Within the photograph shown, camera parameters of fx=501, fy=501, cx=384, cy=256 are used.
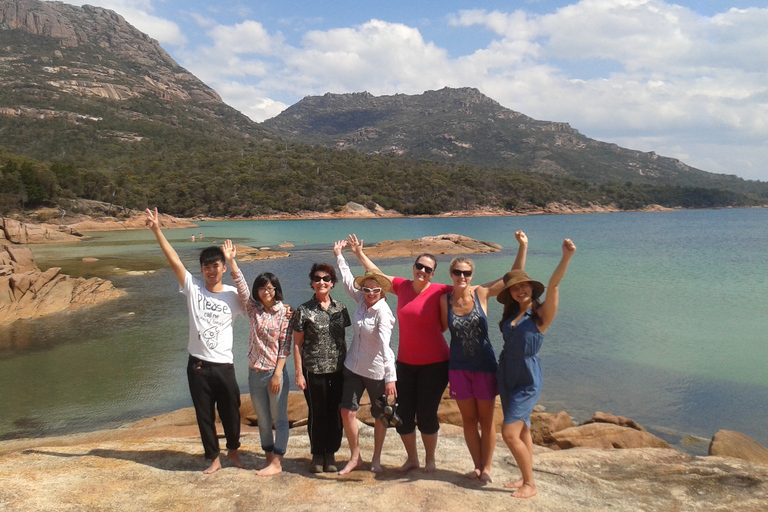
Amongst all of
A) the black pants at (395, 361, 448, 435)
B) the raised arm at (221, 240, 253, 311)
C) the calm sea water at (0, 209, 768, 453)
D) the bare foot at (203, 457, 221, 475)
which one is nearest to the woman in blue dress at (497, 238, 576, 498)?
the black pants at (395, 361, 448, 435)

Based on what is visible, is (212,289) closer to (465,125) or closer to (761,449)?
(761,449)

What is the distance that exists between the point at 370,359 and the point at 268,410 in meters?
1.03

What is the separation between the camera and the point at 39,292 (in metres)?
15.1

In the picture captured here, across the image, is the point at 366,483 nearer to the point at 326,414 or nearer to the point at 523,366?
the point at 326,414

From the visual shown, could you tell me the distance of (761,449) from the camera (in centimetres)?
575

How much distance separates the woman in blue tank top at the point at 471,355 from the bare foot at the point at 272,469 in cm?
157

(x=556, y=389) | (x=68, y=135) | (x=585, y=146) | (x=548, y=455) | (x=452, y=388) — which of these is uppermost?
(x=585, y=146)

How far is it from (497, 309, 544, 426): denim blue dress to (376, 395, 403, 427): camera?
2.73ft

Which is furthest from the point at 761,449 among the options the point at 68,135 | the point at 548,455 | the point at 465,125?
the point at 465,125

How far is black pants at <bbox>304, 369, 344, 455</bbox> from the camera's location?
4.18m

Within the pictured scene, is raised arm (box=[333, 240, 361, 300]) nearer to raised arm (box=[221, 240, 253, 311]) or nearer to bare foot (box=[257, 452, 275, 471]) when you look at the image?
raised arm (box=[221, 240, 253, 311])

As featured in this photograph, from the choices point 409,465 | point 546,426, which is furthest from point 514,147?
point 409,465

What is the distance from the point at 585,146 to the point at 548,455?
593 feet

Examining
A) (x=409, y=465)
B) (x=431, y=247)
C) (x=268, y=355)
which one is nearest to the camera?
(x=268, y=355)
